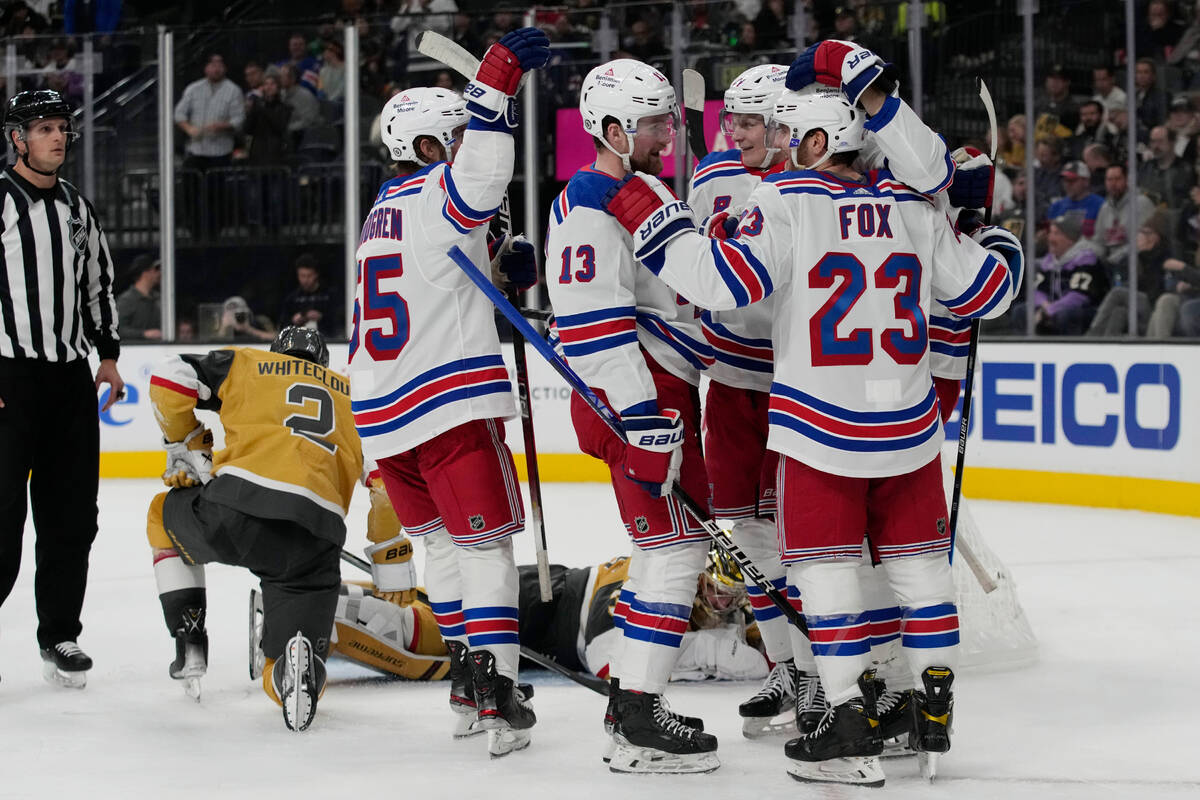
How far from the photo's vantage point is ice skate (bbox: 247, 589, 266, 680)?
11.4 ft

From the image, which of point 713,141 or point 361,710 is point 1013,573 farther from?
point 713,141

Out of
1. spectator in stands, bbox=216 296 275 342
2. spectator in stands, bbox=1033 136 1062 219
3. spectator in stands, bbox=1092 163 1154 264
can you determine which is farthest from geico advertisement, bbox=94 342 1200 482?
spectator in stands, bbox=216 296 275 342

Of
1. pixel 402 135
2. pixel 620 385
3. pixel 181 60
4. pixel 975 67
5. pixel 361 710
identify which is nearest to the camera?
pixel 620 385

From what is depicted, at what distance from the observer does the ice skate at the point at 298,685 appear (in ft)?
10.5

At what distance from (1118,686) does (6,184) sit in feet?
9.86

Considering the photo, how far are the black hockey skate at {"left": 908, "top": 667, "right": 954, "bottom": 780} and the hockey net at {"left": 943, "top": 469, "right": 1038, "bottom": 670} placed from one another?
0.93 metres

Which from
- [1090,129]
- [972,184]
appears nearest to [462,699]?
[972,184]

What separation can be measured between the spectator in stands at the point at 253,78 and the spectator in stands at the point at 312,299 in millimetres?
1014

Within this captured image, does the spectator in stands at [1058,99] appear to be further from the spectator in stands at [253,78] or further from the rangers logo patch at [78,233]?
the rangers logo patch at [78,233]

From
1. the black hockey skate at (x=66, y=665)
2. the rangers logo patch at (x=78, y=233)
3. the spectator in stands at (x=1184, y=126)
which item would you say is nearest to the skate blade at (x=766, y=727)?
the black hockey skate at (x=66, y=665)

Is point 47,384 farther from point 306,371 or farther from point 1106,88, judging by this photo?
point 1106,88

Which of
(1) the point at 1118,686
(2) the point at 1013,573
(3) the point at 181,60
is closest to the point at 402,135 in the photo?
(1) the point at 1118,686

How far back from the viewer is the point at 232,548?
132 inches

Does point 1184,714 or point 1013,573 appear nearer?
point 1184,714
